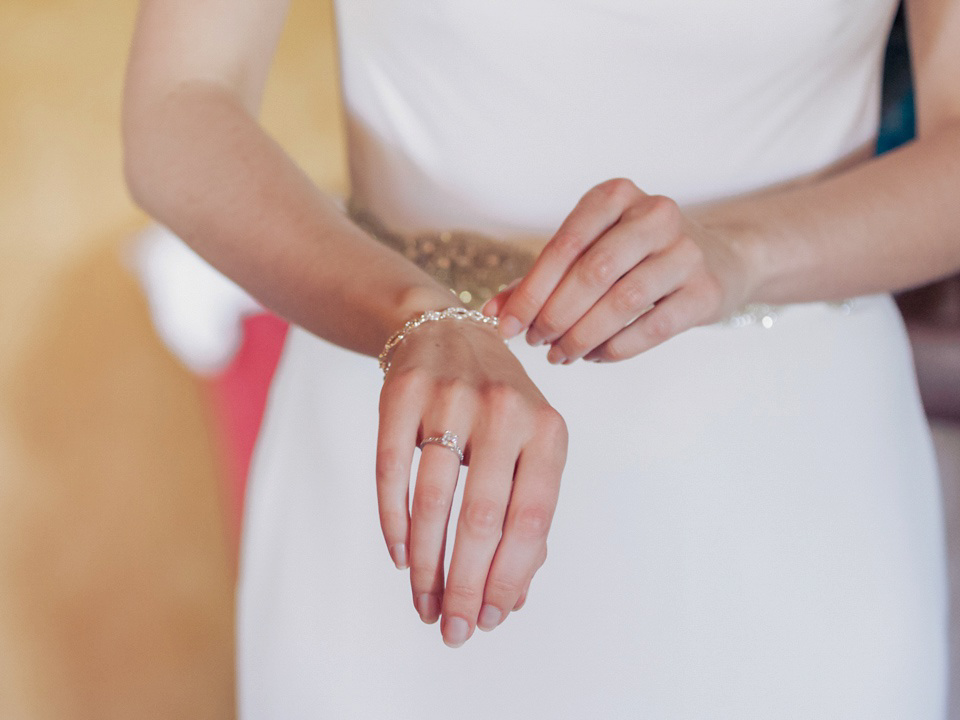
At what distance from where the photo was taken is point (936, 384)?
2.70 ft

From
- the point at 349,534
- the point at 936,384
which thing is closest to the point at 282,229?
the point at 349,534

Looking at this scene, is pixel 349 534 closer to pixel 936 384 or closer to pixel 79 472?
pixel 936 384

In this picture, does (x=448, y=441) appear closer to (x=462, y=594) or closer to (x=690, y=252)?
(x=462, y=594)

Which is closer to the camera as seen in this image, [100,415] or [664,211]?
[664,211]

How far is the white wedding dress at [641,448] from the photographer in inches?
24.5

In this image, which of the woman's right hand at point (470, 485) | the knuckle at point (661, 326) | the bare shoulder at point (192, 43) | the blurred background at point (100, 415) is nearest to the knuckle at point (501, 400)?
the woman's right hand at point (470, 485)

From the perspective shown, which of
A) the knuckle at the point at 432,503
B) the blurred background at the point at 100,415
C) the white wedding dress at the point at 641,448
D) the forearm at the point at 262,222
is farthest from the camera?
the blurred background at the point at 100,415

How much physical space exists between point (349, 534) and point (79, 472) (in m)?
0.95

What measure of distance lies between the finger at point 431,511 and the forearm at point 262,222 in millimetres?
102

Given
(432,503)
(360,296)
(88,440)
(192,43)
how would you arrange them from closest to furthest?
(432,503) → (360,296) → (192,43) → (88,440)

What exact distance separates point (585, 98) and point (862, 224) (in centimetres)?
23

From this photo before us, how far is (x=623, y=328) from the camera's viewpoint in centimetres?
50

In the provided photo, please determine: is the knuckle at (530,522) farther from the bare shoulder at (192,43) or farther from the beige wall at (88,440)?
the beige wall at (88,440)

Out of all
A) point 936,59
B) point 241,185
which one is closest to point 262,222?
point 241,185
